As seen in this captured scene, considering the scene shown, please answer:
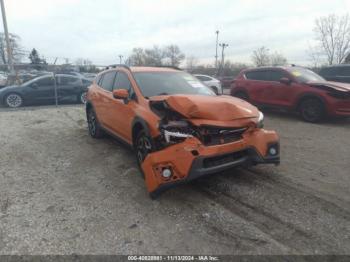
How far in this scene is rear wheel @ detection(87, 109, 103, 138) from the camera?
6679mm

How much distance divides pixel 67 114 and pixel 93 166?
5.96m

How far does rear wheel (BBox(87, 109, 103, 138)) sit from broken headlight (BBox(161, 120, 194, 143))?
10.7 feet

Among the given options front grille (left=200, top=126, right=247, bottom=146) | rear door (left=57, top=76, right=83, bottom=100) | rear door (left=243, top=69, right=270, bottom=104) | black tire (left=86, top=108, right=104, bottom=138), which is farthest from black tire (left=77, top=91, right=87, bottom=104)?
front grille (left=200, top=126, right=247, bottom=146)

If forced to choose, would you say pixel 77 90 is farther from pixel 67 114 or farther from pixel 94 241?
pixel 94 241

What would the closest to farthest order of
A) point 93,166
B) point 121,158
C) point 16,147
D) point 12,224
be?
point 12,224 → point 93,166 → point 121,158 → point 16,147

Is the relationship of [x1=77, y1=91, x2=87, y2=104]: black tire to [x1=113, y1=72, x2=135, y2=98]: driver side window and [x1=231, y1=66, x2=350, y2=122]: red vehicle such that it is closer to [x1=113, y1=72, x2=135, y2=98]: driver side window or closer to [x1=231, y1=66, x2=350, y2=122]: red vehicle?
[x1=231, y1=66, x2=350, y2=122]: red vehicle

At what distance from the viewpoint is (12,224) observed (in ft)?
10.7

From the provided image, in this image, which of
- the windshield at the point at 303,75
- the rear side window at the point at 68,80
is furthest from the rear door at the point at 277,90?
the rear side window at the point at 68,80

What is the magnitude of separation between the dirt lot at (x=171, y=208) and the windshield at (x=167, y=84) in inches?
52.7

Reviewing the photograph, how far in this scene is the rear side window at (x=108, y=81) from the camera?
5.96 m

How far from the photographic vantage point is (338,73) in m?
11.7

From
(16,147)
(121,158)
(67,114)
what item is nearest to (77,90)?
(67,114)

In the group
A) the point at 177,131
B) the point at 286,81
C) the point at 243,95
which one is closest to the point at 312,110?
the point at 286,81

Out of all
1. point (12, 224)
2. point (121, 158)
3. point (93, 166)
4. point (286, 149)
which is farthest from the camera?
point (286, 149)
